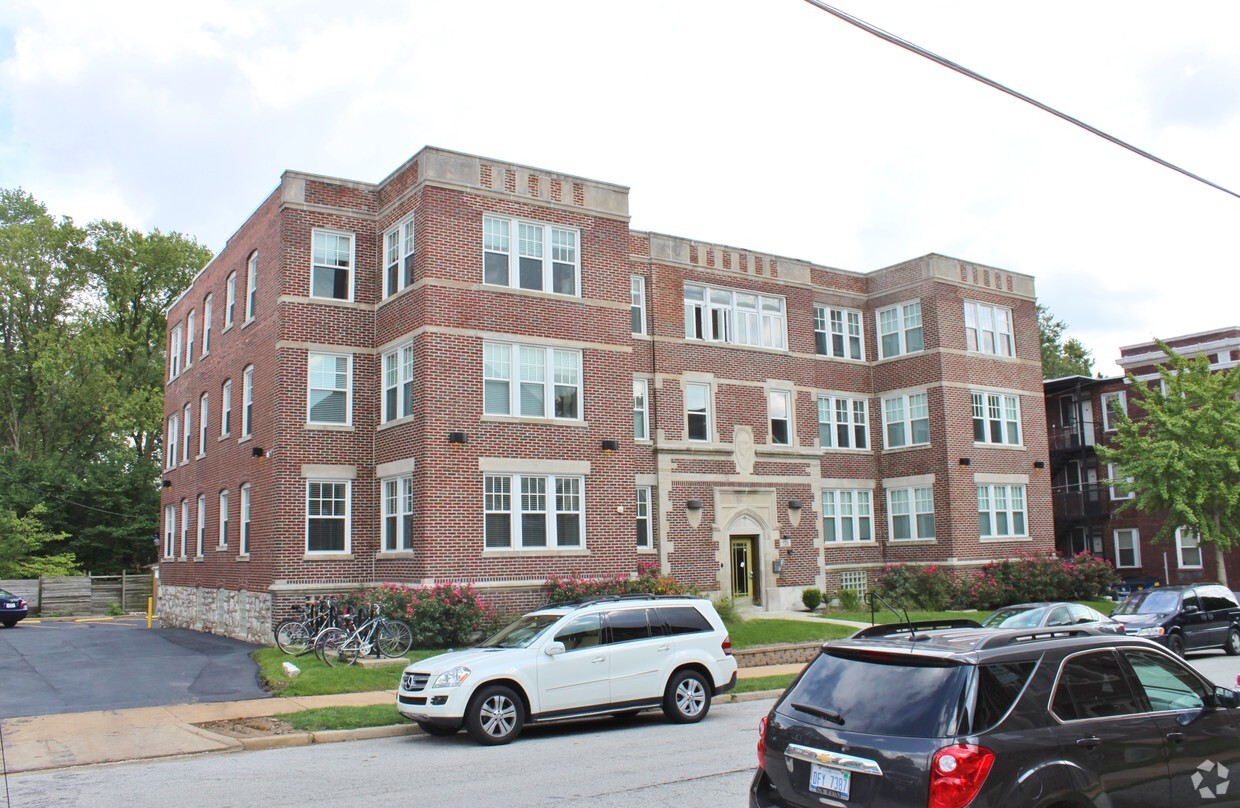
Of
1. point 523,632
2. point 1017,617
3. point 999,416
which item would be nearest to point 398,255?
point 523,632

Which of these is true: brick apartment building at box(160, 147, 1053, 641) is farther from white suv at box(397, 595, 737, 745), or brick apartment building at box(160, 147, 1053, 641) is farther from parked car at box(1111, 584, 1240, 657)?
parked car at box(1111, 584, 1240, 657)

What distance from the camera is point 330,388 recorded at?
80.0 ft

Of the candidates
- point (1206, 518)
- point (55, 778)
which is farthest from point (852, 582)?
point (55, 778)

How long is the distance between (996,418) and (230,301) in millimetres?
24658

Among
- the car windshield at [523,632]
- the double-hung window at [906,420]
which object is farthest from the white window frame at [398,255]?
the double-hung window at [906,420]

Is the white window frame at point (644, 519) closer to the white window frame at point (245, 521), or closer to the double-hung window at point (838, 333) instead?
the double-hung window at point (838, 333)

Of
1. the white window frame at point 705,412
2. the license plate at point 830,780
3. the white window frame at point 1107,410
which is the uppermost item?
the white window frame at point 1107,410

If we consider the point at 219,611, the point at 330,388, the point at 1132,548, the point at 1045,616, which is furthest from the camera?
the point at 1132,548

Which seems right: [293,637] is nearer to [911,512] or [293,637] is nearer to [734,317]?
[734,317]

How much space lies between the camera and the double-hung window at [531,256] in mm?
23641

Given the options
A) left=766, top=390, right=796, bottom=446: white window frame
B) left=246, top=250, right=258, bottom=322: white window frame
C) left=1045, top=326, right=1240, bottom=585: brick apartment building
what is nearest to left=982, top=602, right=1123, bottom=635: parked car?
left=766, top=390, right=796, bottom=446: white window frame

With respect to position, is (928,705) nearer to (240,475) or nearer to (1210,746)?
(1210,746)

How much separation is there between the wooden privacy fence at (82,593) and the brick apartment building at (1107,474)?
131ft

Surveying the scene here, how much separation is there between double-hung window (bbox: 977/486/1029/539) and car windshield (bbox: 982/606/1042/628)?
1470 centimetres
